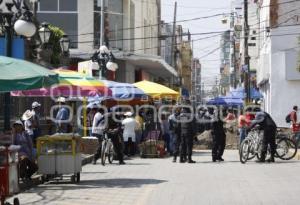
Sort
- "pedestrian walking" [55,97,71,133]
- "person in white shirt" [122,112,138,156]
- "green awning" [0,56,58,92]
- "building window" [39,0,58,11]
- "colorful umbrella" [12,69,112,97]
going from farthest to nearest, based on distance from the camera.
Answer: "building window" [39,0,58,11]
"person in white shirt" [122,112,138,156]
"pedestrian walking" [55,97,71,133]
"colorful umbrella" [12,69,112,97]
"green awning" [0,56,58,92]

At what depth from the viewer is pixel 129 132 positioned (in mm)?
24828

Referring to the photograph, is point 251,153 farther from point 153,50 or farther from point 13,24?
point 153,50

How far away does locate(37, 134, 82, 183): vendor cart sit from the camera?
15.0 meters

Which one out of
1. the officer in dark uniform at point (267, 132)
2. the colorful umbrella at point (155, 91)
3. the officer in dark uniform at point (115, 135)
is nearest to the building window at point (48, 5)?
the colorful umbrella at point (155, 91)

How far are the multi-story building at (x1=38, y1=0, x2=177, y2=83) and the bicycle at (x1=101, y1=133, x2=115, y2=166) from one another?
56.6 feet

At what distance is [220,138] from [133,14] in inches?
1038

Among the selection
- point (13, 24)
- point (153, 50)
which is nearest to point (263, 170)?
point (13, 24)

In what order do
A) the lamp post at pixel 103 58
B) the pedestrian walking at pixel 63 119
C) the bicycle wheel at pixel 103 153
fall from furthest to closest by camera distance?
the lamp post at pixel 103 58 < the pedestrian walking at pixel 63 119 < the bicycle wheel at pixel 103 153

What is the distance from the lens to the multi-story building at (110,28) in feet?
130

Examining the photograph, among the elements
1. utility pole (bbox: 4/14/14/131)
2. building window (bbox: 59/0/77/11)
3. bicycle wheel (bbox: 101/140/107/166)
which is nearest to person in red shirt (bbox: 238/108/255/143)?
bicycle wheel (bbox: 101/140/107/166)

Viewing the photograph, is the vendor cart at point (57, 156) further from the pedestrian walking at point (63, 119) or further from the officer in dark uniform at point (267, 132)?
the officer in dark uniform at point (267, 132)

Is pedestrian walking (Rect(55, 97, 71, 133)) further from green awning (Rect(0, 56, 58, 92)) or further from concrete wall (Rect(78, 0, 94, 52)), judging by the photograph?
concrete wall (Rect(78, 0, 94, 52))

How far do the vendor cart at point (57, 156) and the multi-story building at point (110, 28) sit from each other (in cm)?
2322

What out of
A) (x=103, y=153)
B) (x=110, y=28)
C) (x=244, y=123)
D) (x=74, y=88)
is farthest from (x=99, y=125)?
(x=110, y=28)
